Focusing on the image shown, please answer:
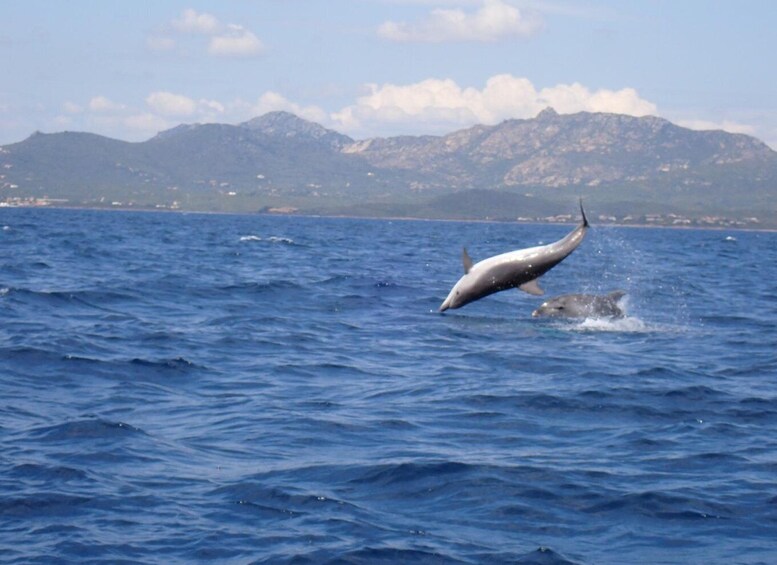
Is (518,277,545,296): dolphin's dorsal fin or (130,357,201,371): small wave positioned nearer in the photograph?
(130,357,201,371): small wave

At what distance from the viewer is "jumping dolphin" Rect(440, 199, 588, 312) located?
869 inches

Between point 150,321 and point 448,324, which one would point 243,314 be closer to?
point 150,321

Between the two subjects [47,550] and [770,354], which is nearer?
[47,550]

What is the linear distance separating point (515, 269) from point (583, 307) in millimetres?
5810

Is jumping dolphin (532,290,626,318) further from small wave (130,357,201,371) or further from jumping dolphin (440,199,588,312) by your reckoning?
small wave (130,357,201,371)

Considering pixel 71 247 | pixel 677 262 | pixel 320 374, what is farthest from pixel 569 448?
pixel 677 262

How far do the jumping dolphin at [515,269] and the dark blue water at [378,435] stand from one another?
3.55ft

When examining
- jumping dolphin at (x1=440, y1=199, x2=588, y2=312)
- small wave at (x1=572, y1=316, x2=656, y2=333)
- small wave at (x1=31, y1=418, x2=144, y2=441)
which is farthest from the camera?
small wave at (x1=572, y1=316, x2=656, y2=333)

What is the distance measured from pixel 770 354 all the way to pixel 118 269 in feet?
80.3

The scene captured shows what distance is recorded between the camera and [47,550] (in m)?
10.1

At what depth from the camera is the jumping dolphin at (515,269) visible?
22.1 metres

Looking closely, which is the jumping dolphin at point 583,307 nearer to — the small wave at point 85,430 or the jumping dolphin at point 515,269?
the jumping dolphin at point 515,269

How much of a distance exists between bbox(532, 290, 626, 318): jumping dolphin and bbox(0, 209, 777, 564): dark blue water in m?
0.72

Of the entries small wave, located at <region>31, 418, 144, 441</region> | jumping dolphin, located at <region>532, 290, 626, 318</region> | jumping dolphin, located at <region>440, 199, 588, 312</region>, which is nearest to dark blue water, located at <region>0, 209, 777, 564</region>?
small wave, located at <region>31, 418, 144, 441</region>
